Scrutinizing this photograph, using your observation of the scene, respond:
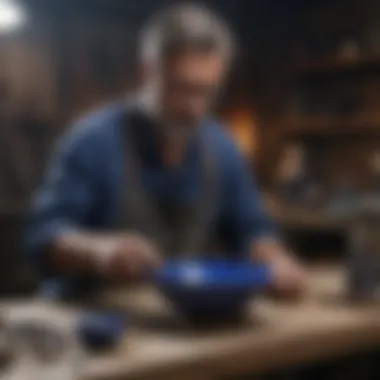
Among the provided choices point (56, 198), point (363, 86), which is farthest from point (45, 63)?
point (363, 86)

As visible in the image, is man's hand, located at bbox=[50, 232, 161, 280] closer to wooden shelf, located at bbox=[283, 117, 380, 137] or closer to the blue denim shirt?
the blue denim shirt

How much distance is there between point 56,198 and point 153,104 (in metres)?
0.22

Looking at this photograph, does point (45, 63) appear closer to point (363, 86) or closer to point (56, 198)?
point (56, 198)

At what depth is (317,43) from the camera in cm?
166

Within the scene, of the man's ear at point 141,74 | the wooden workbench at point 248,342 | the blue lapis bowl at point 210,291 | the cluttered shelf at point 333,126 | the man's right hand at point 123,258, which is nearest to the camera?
the wooden workbench at point 248,342

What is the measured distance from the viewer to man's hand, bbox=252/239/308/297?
145 cm

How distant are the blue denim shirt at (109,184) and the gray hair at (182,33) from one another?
11cm

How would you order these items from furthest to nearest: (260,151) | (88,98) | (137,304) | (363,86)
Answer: (363,86), (260,151), (88,98), (137,304)

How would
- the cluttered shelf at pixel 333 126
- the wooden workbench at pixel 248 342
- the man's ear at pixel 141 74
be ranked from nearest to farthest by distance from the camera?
1. the wooden workbench at pixel 248 342
2. the man's ear at pixel 141 74
3. the cluttered shelf at pixel 333 126

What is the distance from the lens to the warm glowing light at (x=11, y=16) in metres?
1.42

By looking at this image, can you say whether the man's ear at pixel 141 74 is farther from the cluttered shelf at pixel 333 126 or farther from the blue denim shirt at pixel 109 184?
the cluttered shelf at pixel 333 126

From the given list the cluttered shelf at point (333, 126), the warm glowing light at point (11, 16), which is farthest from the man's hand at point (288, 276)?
the warm glowing light at point (11, 16)

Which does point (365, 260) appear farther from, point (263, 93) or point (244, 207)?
point (263, 93)

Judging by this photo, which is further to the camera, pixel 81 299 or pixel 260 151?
pixel 260 151
